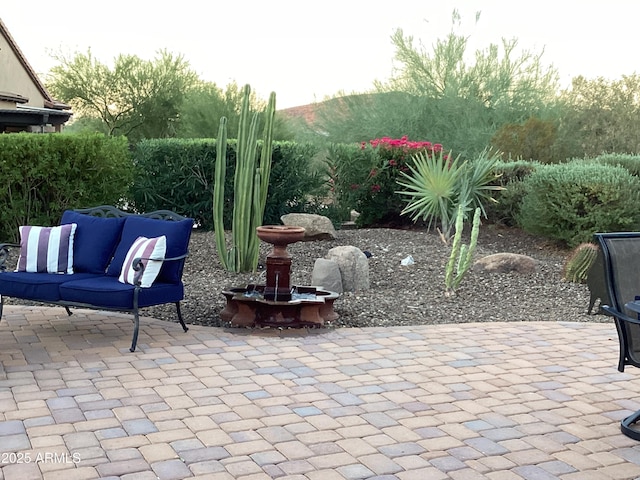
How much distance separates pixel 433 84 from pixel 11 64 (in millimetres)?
13716

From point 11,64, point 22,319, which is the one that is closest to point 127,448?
point 22,319

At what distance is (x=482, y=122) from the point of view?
74.4 ft

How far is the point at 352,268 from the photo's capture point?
8.88 meters

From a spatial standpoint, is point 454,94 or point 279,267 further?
point 454,94

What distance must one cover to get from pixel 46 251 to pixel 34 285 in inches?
19.5

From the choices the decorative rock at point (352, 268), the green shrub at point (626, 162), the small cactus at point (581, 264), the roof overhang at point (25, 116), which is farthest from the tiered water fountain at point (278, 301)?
the roof overhang at point (25, 116)

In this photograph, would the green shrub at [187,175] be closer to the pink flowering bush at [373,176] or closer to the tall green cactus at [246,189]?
the pink flowering bush at [373,176]

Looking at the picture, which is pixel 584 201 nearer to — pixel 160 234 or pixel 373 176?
pixel 373 176

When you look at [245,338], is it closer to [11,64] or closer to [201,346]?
[201,346]

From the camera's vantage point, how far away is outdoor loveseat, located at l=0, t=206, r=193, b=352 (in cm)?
631

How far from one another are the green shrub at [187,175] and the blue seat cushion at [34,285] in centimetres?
692

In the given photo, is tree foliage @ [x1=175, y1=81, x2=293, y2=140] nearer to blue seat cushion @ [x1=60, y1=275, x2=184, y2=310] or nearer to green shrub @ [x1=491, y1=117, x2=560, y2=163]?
green shrub @ [x1=491, y1=117, x2=560, y2=163]

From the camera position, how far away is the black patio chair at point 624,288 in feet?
15.1

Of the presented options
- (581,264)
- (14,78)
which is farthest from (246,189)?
(14,78)
